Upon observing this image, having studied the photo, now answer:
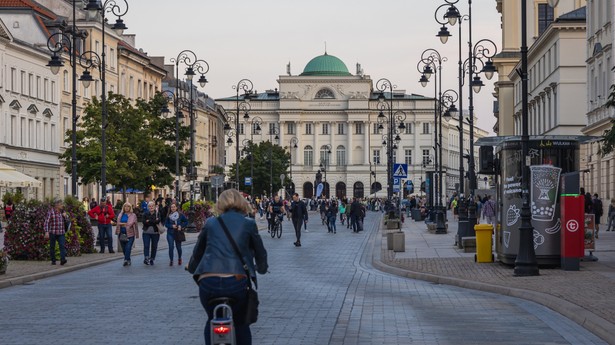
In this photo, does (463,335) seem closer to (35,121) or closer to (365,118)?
(35,121)

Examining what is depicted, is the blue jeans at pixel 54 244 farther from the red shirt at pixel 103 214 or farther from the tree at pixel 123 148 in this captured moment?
the tree at pixel 123 148

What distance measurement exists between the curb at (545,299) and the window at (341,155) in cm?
16692

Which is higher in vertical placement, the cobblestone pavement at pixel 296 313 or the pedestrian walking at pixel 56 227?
the pedestrian walking at pixel 56 227

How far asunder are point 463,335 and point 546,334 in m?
0.95

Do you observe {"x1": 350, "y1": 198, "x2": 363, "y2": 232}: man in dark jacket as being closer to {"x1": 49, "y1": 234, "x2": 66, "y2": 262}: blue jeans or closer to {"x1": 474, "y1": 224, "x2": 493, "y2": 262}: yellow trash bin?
{"x1": 474, "y1": 224, "x2": 493, "y2": 262}: yellow trash bin

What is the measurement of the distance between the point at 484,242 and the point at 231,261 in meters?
18.7

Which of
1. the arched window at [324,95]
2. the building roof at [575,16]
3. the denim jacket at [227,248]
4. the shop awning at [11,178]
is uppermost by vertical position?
the arched window at [324,95]

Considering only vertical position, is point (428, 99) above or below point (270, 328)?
above

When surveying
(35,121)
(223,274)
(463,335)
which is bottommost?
(463,335)

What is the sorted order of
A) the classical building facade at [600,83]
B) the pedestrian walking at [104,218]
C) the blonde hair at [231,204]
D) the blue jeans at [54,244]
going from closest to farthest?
the blonde hair at [231,204]
the blue jeans at [54,244]
the pedestrian walking at [104,218]
the classical building facade at [600,83]

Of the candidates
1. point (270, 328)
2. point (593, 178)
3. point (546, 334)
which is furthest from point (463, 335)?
point (593, 178)

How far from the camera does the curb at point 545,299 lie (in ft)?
47.2

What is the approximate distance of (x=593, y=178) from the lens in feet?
193

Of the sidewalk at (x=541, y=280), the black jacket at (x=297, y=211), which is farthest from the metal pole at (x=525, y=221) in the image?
the black jacket at (x=297, y=211)
